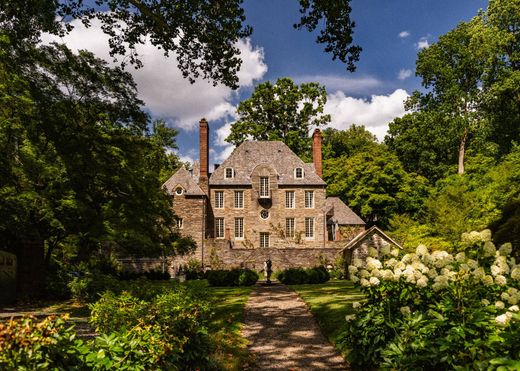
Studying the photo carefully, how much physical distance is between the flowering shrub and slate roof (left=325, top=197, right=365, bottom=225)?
130 ft

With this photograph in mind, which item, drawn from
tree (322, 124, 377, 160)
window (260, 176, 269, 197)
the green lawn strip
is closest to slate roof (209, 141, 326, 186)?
window (260, 176, 269, 197)

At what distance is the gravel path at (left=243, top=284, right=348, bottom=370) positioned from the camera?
930cm

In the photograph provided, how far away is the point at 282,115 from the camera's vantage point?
190ft

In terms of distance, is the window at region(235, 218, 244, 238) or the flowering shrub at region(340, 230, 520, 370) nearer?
the flowering shrub at region(340, 230, 520, 370)

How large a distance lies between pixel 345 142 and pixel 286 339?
5583 cm

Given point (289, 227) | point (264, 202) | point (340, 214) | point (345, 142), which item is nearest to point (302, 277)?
point (289, 227)

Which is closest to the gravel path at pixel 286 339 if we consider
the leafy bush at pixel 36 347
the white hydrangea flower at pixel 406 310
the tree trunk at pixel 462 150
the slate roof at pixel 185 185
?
the white hydrangea flower at pixel 406 310

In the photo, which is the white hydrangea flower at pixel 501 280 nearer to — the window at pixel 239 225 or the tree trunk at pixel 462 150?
the window at pixel 239 225

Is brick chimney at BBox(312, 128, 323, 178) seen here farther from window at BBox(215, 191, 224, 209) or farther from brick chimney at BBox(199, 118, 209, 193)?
brick chimney at BBox(199, 118, 209, 193)

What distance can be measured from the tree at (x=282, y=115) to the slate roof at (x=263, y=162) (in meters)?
8.00

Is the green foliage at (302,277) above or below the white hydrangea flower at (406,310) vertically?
below

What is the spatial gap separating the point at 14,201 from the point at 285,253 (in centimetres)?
2432

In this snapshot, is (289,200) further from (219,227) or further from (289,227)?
(219,227)

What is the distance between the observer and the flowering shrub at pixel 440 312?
5.43 meters
